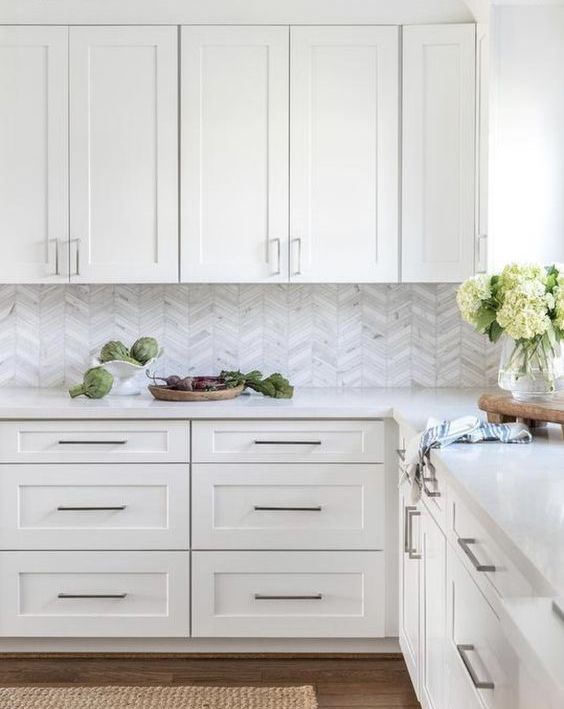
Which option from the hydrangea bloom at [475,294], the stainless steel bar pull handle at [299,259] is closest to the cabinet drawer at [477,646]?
the hydrangea bloom at [475,294]

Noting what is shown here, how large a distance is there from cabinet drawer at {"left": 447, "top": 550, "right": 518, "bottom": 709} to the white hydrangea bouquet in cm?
63

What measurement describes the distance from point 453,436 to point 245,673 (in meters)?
1.27

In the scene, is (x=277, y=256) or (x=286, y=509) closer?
(x=286, y=509)

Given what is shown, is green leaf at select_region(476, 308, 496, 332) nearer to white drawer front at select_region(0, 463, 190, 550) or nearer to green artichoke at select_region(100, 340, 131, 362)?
white drawer front at select_region(0, 463, 190, 550)

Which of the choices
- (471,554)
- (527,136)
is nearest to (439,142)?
(527,136)

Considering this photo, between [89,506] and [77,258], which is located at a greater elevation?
[77,258]

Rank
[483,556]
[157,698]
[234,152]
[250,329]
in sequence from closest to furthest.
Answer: [483,556], [157,698], [234,152], [250,329]

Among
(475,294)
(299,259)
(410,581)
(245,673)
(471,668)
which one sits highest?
(299,259)

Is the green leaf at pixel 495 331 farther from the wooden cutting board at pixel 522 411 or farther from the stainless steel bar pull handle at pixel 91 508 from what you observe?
the stainless steel bar pull handle at pixel 91 508

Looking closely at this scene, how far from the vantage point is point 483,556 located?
154 cm

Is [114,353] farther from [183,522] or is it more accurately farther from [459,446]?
[459,446]

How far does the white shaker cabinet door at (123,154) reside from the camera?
3082mm

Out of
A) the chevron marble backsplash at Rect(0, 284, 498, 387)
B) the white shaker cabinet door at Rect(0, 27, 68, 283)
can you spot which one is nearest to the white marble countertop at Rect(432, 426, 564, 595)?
the chevron marble backsplash at Rect(0, 284, 498, 387)

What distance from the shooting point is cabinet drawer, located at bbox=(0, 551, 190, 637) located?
2879 millimetres
